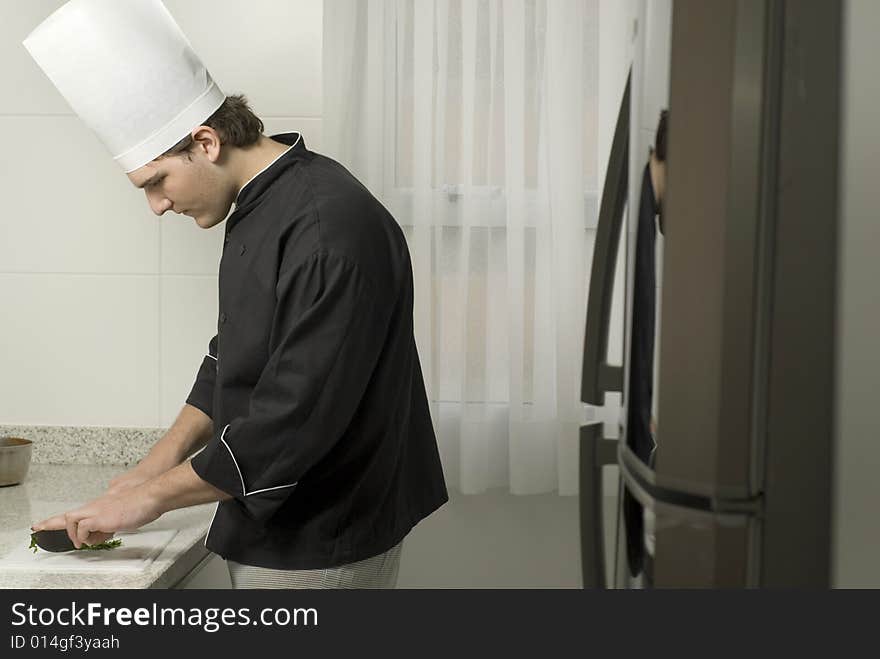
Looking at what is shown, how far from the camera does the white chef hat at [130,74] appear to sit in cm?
143

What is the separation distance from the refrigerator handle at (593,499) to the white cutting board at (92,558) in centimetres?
75

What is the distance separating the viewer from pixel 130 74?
1.44 metres

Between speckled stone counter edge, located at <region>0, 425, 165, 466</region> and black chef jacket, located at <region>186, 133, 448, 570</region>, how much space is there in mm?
693

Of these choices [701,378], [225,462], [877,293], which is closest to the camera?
[877,293]

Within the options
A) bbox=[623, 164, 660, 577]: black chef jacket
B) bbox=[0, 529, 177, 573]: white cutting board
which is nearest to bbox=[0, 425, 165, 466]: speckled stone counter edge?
bbox=[0, 529, 177, 573]: white cutting board

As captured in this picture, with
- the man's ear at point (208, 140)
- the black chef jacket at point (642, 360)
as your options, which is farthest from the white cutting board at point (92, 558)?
the black chef jacket at point (642, 360)

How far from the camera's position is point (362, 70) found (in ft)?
6.20

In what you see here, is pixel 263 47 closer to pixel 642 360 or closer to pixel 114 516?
pixel 114 516

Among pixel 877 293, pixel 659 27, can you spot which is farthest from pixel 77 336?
pixel 877 293

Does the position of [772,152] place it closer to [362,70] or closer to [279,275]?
[279,275]

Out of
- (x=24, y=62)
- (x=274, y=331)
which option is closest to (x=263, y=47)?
(x=24, y=62)

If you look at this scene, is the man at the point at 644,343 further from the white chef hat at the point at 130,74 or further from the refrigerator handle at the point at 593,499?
the white chef hat at the point at 130,74

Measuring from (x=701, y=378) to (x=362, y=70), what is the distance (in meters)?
1.45

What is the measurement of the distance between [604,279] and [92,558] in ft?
3.07
